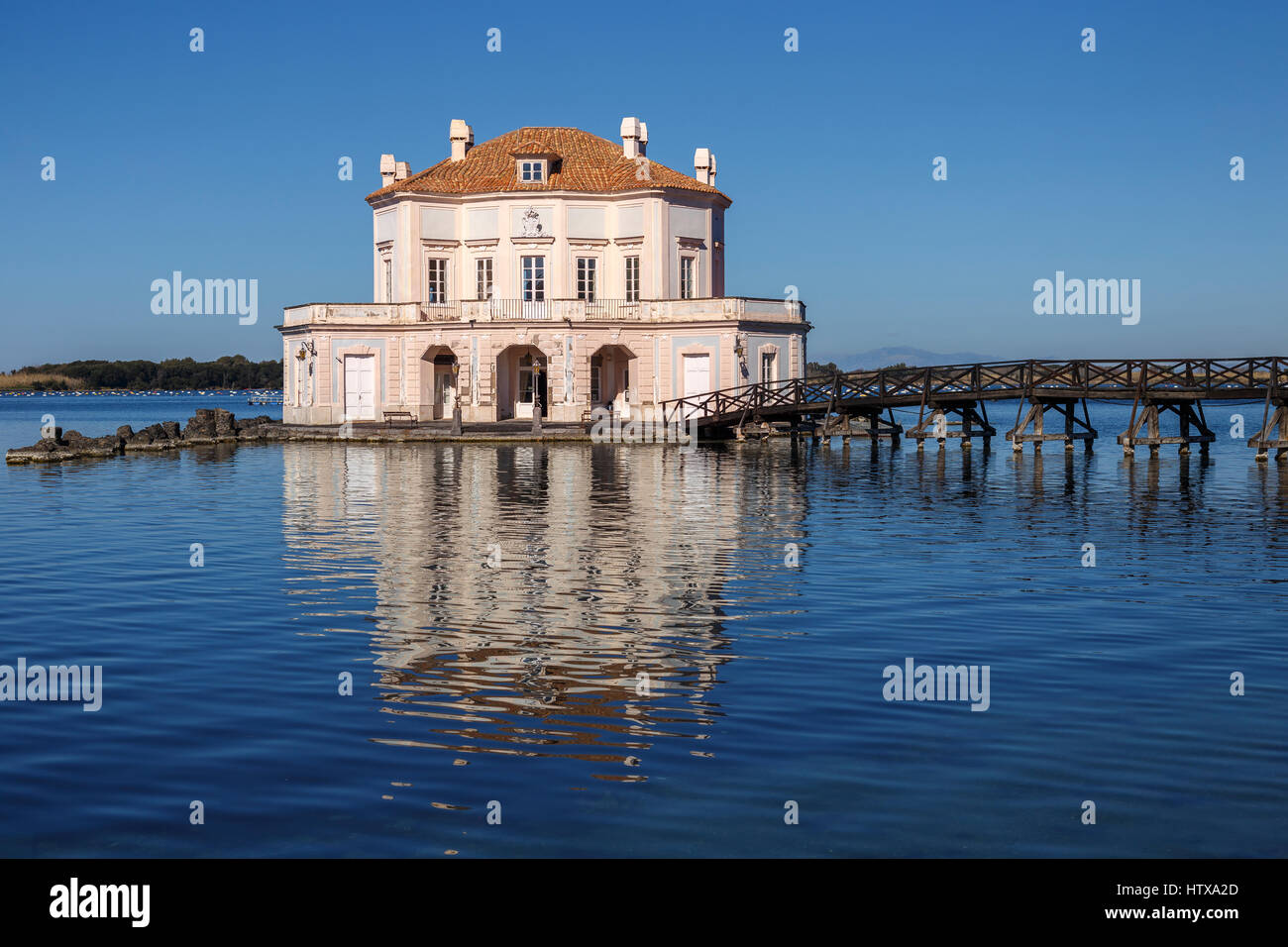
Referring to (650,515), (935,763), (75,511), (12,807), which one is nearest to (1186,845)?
(935,763)

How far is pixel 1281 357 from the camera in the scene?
3672 cm

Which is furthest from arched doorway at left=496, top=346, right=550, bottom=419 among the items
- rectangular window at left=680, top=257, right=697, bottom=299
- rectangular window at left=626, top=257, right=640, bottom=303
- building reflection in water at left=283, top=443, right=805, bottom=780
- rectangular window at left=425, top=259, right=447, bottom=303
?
building reflection in water at left=283, top=443, right=805, bottom=780

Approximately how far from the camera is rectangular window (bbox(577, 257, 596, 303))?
55500mm

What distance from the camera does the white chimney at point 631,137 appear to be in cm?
5831

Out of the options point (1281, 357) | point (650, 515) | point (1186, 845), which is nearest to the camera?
point (1186, 845)

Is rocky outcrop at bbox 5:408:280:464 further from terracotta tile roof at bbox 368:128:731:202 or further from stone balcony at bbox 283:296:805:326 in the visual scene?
terracotta tile roof at bbox 368:128:731:202

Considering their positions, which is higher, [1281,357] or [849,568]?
[1281,357]

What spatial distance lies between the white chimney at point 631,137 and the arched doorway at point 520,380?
10.1m

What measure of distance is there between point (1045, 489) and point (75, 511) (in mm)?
21819

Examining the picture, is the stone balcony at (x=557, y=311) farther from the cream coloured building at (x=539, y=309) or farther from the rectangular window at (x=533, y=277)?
the rectangular window at (x=533, y=277)

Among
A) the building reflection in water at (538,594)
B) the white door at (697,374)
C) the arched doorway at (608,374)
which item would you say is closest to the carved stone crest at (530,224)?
the arched doorway at (608,374)

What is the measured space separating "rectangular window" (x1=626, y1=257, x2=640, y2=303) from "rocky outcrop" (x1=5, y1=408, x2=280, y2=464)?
622 inches

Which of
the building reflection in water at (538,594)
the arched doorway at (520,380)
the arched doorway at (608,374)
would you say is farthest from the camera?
the arched doorway at (520,380)
